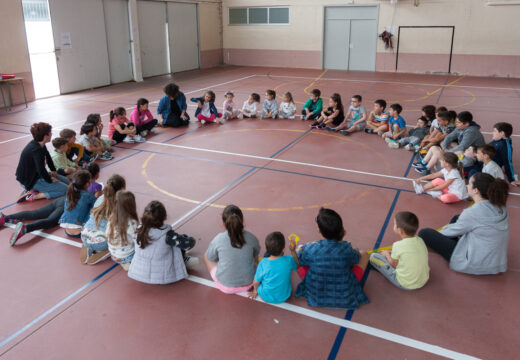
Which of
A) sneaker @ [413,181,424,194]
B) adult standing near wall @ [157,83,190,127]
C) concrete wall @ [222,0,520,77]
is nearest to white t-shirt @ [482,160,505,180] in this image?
sneaker @ [413,181,424,194]

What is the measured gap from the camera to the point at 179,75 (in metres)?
17.8

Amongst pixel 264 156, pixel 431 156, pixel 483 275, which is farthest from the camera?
pixel 264 156

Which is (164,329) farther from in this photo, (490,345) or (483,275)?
(483,275)

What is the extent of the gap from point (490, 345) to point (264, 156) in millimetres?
4723

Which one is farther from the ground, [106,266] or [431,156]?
[431,156]

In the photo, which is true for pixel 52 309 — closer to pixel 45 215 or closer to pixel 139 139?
pixel 45 215

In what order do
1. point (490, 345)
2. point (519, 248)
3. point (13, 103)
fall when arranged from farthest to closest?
point (13, 103) → point (519, 248) → point (490, 345)

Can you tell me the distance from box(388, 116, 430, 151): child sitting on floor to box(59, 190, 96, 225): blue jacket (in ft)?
17.4

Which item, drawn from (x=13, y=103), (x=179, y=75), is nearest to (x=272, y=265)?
(x=13, y=103)

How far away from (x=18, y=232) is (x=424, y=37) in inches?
680

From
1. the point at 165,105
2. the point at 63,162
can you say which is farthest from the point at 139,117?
the point at 63,162

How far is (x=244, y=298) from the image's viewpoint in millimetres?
3529

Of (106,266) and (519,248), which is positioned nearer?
(106,266)

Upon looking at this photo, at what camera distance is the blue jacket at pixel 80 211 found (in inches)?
172
